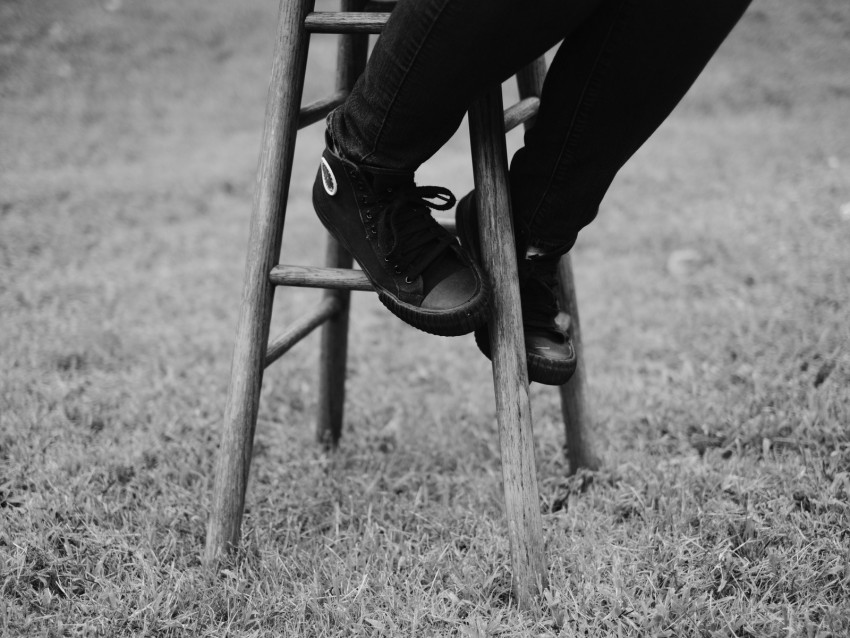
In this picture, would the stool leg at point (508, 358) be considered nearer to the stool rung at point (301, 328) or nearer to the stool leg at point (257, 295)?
the stool leg at point (257, 295)

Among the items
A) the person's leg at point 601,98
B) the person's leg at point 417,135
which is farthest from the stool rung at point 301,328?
the person's leg at point 601,98

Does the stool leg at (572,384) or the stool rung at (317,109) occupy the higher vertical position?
the stool rung at (317,109)

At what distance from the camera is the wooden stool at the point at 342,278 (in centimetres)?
123

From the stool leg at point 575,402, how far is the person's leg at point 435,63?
1.96 ft

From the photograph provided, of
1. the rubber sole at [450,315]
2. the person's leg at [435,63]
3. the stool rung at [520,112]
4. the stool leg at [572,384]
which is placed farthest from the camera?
the stool leg at [572,384]

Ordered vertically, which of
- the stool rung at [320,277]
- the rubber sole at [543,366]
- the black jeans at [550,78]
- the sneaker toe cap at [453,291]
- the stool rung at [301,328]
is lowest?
the stool rung at [301,328]

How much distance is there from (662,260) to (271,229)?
2.68 meters

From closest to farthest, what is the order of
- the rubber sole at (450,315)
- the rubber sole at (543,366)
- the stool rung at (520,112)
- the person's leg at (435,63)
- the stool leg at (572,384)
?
the person's leg at (435,63) < the rubber sole at (450,315) < the rubber sole at (543,366) < the stool rung at (520,112) < the stool leg at (572,384)

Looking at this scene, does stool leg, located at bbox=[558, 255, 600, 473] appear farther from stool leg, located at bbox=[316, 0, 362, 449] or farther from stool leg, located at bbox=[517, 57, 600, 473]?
stool leg, located at bbox=[316, 0, 362, 449]

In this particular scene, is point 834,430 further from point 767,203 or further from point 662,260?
point 767,203

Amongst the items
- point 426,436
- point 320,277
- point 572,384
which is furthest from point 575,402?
point 320,277

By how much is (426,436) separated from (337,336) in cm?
43

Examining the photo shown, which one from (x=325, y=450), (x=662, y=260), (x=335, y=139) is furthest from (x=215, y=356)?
(x=662, y=260)

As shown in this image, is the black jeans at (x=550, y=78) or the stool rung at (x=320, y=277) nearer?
the black jeans at (x=550, y=78)
